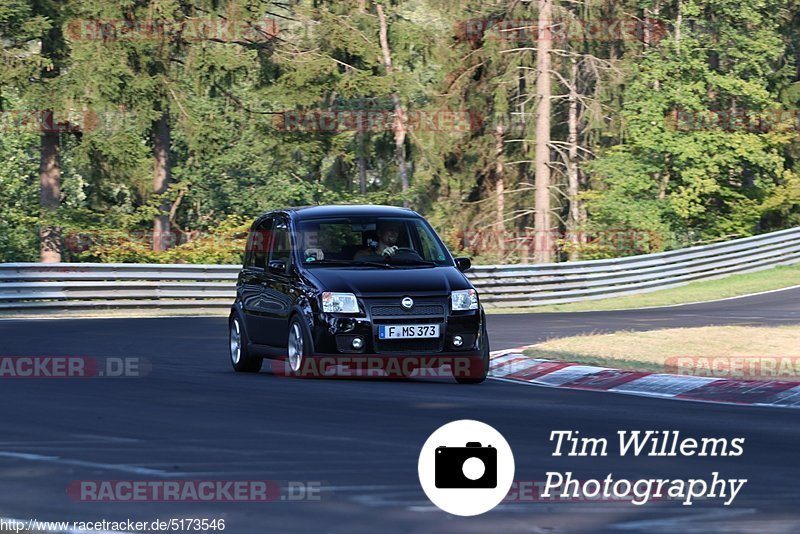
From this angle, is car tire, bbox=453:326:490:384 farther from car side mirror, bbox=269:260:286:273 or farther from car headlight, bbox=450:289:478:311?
car side mirror, bbox=269:260:286:273

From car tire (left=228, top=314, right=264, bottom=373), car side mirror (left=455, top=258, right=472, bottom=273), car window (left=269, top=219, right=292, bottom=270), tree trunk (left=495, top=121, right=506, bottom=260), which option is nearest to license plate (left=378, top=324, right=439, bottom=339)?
car side mirror (left=455, top=258, right=472, bottom=273)

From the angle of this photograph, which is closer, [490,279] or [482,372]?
[482,372]

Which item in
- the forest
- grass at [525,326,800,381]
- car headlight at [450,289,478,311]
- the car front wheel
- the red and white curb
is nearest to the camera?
the red and white curb

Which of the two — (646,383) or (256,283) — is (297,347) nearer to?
(256,283)

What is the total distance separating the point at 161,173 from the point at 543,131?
11.8m

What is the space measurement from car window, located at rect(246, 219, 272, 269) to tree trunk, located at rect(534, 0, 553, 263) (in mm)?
26846

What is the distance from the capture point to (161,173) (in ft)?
146

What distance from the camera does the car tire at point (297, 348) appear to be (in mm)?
14227

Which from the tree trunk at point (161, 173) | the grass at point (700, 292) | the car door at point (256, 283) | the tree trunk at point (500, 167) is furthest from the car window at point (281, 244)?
the tree trunk at point (500, 167)

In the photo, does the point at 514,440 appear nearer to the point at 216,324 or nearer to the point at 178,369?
the point at 178,369

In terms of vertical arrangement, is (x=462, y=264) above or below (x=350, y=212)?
below

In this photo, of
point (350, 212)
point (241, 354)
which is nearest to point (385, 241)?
point (350, 212)

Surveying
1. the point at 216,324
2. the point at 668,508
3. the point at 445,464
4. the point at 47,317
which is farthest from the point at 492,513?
the point at 47,317

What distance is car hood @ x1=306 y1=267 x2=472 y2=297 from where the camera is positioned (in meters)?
14.0
